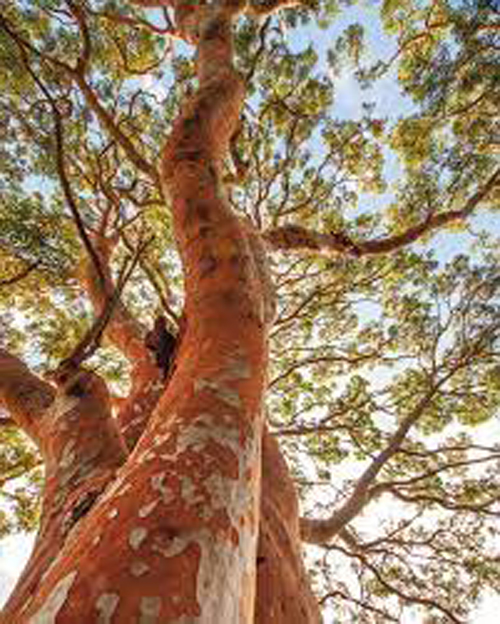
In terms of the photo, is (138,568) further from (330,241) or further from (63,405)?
(330,241)

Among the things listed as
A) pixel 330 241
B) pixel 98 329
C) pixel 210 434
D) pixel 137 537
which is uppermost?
pixel 330 241

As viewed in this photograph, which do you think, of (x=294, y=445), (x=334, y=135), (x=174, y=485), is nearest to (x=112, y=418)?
(x=174, y=485)

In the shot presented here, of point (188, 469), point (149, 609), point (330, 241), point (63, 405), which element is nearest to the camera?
point (149, 609)

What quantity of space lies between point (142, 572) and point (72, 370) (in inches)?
56.4

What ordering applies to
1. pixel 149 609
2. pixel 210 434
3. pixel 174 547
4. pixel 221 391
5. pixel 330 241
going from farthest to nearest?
pixel 330 241 → pixel 221 391 → pixel 210 434 → pixel 174 547 → pixel 149 609

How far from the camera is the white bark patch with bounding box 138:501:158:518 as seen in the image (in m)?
0.90

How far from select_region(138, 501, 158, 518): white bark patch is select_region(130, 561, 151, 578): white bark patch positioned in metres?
0.12

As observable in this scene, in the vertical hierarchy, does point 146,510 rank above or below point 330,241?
below

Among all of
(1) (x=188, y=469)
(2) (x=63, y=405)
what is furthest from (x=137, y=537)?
(2) (x=63, y=405)

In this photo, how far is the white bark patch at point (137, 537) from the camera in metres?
0.82

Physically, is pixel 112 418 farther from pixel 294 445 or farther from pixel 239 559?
pixel 294 445

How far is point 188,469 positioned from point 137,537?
0.22 meters

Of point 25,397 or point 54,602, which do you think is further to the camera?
point 25,397

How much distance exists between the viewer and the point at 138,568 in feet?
2.53
